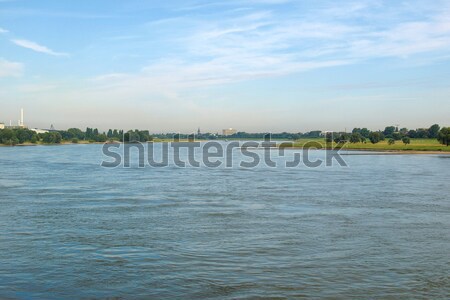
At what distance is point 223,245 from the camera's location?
47.8ft

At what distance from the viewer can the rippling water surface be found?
10734 mm

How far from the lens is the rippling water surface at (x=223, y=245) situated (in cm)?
1073

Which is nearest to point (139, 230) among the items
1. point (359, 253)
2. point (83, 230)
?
point (83, 230)

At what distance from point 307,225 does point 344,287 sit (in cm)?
705

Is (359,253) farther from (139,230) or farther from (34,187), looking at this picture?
(34,187)

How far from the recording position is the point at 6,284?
10703mm

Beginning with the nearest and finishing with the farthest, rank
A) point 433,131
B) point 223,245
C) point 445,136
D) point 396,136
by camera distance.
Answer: point 223,245, point 445,136, point 396,136, point 433,131

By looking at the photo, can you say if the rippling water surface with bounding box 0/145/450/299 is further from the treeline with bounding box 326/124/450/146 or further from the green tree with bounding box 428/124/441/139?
the green tree with bounding box 428/124/441/139

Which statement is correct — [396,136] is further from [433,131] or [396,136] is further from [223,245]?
[223,245]

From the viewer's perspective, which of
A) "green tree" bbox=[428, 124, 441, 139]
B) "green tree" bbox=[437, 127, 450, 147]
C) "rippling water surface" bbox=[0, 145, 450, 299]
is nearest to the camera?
"rippling water surface" bbox=[0, 145, 450, 299]

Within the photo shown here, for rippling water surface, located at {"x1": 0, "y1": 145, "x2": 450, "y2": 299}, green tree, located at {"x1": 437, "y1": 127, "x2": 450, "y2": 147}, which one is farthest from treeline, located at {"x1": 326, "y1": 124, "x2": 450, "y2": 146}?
rippling water surface, located at {"x1": 0, "y1": 145, "x2": 450, "y2": 299}

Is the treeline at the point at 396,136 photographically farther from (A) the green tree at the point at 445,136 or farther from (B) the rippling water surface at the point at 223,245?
(B) the rippling water surface at the point at 223,245

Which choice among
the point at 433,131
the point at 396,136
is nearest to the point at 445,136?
the point at 396,136

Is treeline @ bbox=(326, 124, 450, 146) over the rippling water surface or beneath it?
over
